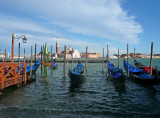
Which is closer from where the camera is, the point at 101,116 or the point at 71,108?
the point at 101,116

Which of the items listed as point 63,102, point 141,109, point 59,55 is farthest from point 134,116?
point 59,55

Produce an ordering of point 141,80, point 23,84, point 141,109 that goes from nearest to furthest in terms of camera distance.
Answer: point 141,109
point 23,84
point 141,80

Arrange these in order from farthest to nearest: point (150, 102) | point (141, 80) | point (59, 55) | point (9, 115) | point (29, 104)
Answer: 1. point (59, 55)
2. point (141, 80)
3. point (150, 102)
4. point (29, 104)
5. point (9, 115)

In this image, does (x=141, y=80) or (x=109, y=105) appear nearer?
(x=109, y=105)

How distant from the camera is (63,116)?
5793mm

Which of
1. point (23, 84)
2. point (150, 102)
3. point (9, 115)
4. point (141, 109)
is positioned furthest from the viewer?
point (23, 84)

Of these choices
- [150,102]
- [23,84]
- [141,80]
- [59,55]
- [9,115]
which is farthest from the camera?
[59,55]

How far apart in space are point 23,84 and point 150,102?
9215mm

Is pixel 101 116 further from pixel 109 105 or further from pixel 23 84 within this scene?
pixel 23 84

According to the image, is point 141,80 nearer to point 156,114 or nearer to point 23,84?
point 156,114

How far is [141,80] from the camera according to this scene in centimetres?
1281

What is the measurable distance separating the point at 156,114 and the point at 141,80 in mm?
7138

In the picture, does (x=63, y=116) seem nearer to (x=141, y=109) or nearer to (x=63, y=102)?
(x=63, y=102)

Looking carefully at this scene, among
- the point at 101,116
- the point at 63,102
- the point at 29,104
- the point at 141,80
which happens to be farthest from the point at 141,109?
the point at 141,80
